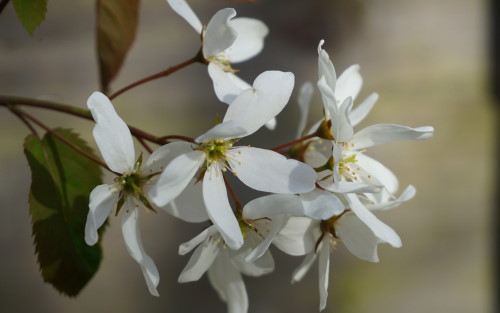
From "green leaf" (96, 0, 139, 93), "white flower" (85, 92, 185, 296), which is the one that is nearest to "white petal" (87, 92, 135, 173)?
"white flower" (85, 92, 185, 296)

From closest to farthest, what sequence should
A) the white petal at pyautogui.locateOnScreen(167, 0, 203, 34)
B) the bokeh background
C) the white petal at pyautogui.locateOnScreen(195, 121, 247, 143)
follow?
1. the white petal at pyautogui.locateOnScreen(195, 121, 247, 143)
2. the white petal at pyautogui.locateOnScreen(167, 0, 203, 34)
3. the bokeh background

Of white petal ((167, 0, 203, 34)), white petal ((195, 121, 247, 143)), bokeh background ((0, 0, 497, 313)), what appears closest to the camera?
white petal ((195, 121, 247, 143))

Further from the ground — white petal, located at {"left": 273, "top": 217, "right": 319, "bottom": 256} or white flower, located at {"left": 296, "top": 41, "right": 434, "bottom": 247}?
white flower, located at {"left": 296, "top": 41, "right": 434, "bottom": 247}

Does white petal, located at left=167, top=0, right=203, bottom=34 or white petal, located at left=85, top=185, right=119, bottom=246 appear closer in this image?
white petal, located at left=85, top=185, right=119, bottom=246

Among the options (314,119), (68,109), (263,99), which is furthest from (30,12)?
(314,119)

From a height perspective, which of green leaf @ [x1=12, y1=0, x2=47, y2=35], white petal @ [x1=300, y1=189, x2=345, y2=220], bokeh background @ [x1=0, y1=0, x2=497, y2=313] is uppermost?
green leaf @ [x1=12, y1=0, x2=47, y2=35]

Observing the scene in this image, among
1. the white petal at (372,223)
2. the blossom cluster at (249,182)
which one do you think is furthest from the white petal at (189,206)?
the white petal at (372,223)

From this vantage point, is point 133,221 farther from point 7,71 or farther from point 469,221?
point 469,221

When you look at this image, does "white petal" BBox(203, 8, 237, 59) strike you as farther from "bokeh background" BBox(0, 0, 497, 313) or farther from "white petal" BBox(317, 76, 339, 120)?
"bokeh background" BBox(0, 0, 497, 313)
